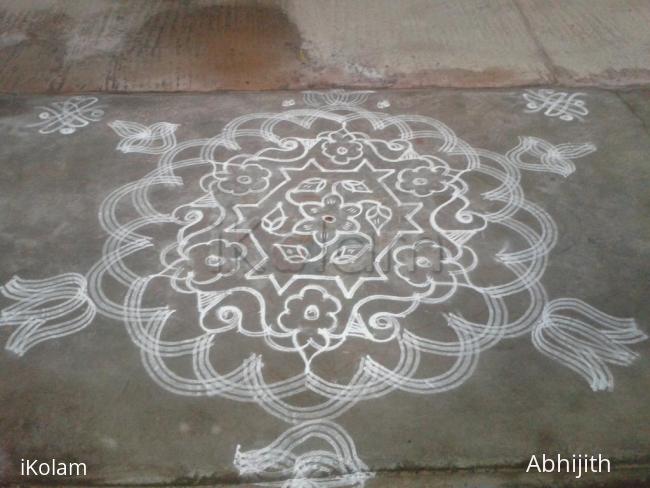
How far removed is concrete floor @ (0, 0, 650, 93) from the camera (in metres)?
3.46

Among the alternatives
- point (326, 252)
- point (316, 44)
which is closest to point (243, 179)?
point (326, 252)

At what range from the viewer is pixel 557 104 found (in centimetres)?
318

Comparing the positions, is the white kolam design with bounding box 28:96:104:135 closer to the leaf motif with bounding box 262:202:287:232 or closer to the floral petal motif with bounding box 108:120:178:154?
the floral petal motif with bounding box 108:120:178:154

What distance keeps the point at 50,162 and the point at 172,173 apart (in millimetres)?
611

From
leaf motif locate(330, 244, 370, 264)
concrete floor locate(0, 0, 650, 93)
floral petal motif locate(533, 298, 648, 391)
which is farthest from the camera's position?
concrete floor locate(0, 0, 650, 93)

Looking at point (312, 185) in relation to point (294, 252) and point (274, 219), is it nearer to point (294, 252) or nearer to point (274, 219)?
point (274, 219)

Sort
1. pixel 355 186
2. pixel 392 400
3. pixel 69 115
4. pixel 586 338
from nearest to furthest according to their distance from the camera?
pixel 392 400, pixel 586 338, pixel 355 186, pixel 69 115

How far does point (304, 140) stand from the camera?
2.97 m

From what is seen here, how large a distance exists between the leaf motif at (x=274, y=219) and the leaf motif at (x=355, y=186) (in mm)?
328

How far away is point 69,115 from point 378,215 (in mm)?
1795

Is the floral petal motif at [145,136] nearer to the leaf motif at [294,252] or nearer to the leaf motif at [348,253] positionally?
the leaf motif at [294,252]

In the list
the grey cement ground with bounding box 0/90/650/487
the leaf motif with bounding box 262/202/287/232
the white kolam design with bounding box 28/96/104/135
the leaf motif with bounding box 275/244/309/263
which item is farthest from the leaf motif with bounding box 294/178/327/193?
the white kolam design with bounding box 28/96/104/135

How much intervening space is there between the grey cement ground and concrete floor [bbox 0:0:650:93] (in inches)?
40.9

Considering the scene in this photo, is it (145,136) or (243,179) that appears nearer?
(243,179)
